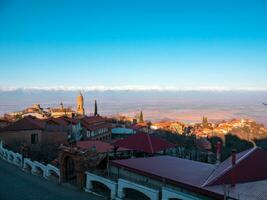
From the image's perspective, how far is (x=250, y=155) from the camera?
14.4 meters

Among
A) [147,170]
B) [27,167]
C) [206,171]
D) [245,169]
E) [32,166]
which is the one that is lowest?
[27,167]

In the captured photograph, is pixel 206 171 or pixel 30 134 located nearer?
pixel 206 171

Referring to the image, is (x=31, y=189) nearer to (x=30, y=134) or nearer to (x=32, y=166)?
(x=32, y=166)

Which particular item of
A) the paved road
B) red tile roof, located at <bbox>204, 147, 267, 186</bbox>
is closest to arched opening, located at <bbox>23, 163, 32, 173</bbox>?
the paved road

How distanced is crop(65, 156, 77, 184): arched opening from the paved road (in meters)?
0.76

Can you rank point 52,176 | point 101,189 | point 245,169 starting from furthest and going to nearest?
1. point 52,176
2. point 101,189
3. point 245,169

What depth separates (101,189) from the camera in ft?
56.5

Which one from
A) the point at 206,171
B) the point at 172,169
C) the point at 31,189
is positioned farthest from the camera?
the point at 31,189

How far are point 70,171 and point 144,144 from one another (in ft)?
14.7

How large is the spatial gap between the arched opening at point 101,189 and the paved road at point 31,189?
15.9 inches

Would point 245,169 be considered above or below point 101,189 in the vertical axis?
above

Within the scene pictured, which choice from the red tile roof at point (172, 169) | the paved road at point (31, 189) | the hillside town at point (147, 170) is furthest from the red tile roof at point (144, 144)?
the paved road at point (31, 189)

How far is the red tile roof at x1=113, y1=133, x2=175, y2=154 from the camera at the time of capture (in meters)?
18.7

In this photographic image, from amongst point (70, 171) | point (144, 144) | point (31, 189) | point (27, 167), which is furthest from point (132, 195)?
point (27, 167)
